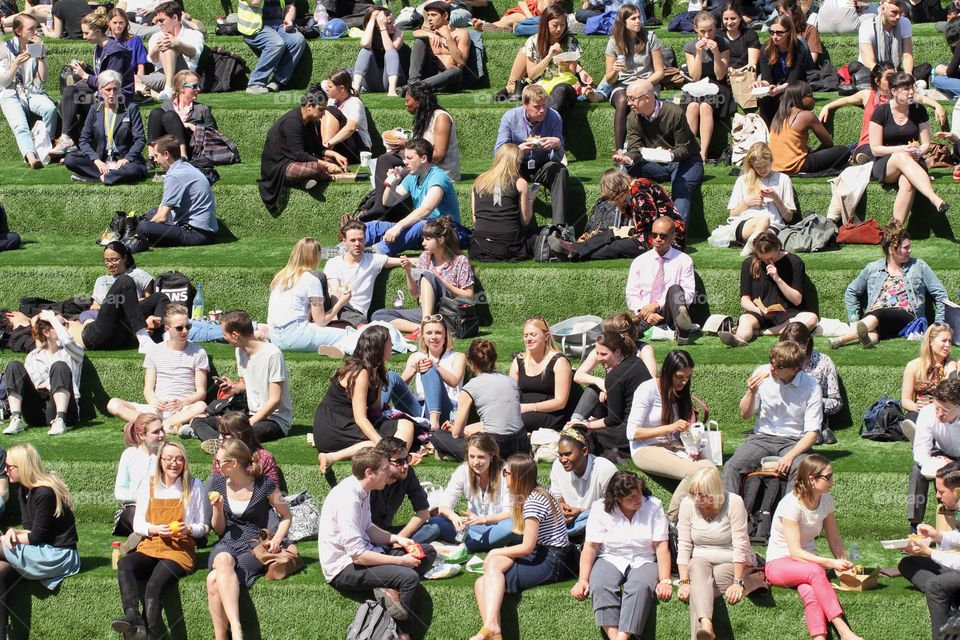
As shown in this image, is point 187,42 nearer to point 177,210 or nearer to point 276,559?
point 177,210

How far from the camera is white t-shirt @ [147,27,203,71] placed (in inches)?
657

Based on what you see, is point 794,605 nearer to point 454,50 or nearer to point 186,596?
point 186,596

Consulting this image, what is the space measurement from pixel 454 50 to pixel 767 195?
13.8ft

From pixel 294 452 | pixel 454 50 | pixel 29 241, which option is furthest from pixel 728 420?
pixel 29 241

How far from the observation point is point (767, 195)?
1365cm

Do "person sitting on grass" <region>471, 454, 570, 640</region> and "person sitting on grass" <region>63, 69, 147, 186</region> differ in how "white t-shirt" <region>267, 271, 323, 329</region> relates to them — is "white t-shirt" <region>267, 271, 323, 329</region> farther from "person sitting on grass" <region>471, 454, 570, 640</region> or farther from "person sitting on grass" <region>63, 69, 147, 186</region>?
"person sitting on grass" <region>63, 69, 147, 186</region>

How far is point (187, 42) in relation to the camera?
54.9ft

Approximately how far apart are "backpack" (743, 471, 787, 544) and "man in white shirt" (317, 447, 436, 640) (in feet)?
7.39

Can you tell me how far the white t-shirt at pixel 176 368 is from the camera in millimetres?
12117

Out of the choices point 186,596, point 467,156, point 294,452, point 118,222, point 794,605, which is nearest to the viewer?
point 794,605

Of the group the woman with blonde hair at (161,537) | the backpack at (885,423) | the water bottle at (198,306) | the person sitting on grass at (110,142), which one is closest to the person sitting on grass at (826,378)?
the backpack at (885,423)

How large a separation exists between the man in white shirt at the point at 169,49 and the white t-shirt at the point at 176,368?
16.0 ft

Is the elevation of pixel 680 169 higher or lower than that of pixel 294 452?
higher

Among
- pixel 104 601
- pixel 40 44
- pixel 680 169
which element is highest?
Answer: pixel 40 44
